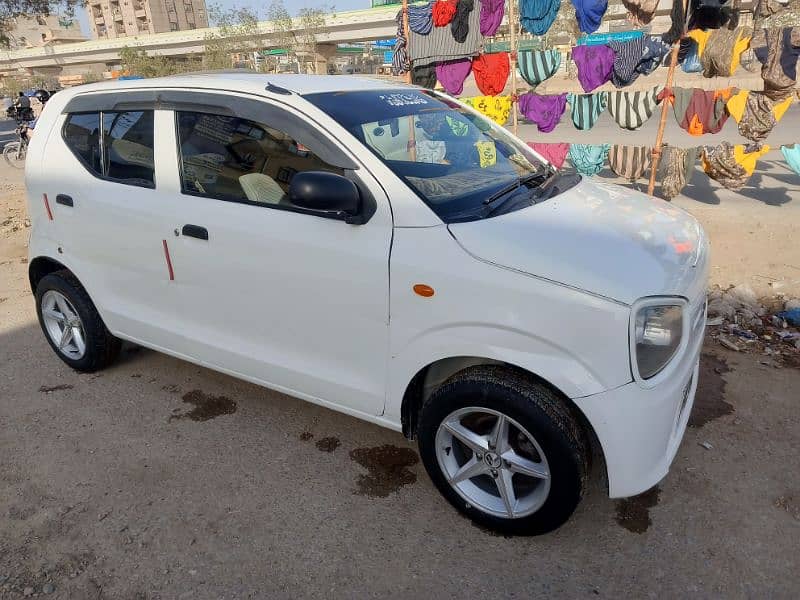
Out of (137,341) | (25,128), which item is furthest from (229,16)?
(137,341)

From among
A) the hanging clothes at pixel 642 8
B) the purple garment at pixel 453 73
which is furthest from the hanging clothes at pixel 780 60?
the purple garment at pixel 453 73

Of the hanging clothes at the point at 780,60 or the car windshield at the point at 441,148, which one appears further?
the hanging clothes at the point at 780,60

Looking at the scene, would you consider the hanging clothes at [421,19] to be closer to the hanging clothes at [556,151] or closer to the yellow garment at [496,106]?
the yellow garment at [496,106]

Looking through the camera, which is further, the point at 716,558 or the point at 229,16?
the point at 229,16

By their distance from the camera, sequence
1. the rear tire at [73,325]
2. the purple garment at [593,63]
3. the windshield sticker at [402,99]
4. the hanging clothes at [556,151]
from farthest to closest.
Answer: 1. the hanging clothes at [556,151]
2. the purple garment at [593,63]
3. the rear tire at [73,325]
4. the windshield sticker at [402,99]

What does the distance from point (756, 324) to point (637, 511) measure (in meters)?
2.47

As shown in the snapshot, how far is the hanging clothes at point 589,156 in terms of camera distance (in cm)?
739

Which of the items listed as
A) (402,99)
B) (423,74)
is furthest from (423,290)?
(423,74)

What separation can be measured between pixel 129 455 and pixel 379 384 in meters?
1.53

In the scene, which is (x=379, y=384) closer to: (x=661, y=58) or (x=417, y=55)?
(x=661, y=58)

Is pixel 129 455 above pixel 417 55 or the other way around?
the other way around

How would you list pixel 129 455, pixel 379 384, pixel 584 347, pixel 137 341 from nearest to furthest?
pixel 584 347
pixel 379 384
pixel 129 455
pixel 137 341

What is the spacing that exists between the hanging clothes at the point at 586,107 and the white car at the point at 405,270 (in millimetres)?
4701

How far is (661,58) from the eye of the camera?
6660 millimetres
